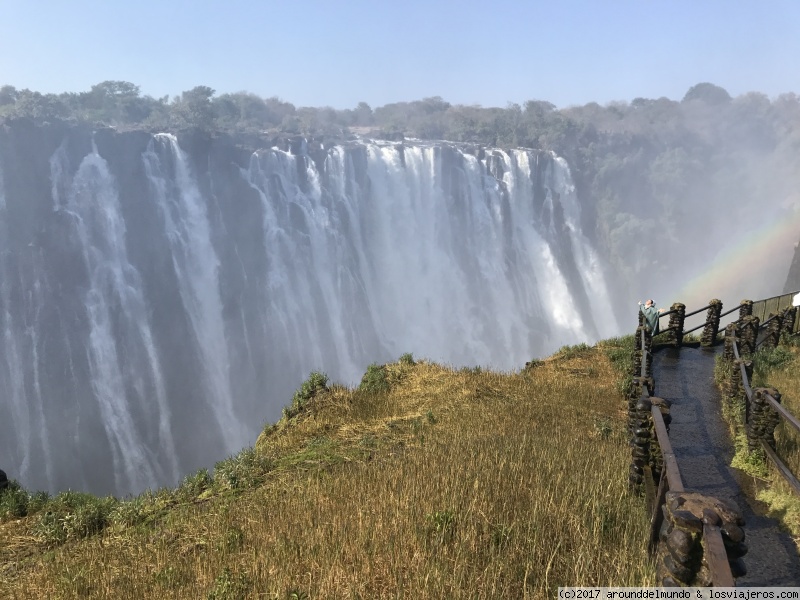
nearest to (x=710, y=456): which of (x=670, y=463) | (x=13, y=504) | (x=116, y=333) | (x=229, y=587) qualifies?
(x=670, y=463)

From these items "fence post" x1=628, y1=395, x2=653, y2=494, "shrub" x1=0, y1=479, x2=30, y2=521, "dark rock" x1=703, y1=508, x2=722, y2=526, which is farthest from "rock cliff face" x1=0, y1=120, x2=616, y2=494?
"dark rock" x1=703, y1=508, x2=722, y2=526

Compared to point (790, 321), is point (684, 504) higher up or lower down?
lower down

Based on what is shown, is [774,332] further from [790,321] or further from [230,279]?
[230,279]

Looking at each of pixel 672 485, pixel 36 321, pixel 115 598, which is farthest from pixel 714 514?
pixel 36 321

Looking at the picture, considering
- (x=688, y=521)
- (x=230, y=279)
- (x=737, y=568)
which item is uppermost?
(x=230, y=279)

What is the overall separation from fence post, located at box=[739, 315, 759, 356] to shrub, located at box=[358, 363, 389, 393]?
8862 mm

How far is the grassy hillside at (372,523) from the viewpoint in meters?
4.81

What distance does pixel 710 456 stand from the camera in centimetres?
820

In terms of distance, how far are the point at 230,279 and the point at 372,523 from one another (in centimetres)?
5132

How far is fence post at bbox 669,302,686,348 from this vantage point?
1703 centimetres

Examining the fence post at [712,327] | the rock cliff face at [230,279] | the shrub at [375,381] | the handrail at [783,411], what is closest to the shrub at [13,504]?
the shrub at [375,381]

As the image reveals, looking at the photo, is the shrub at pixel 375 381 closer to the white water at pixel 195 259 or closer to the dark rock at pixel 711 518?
the dark rock at pixel 711 518

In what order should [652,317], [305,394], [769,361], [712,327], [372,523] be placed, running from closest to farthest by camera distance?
[372,523]
[769,361]
[305,394]
[652,317]
[712,327]

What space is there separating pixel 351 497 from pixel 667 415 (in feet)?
11.4
